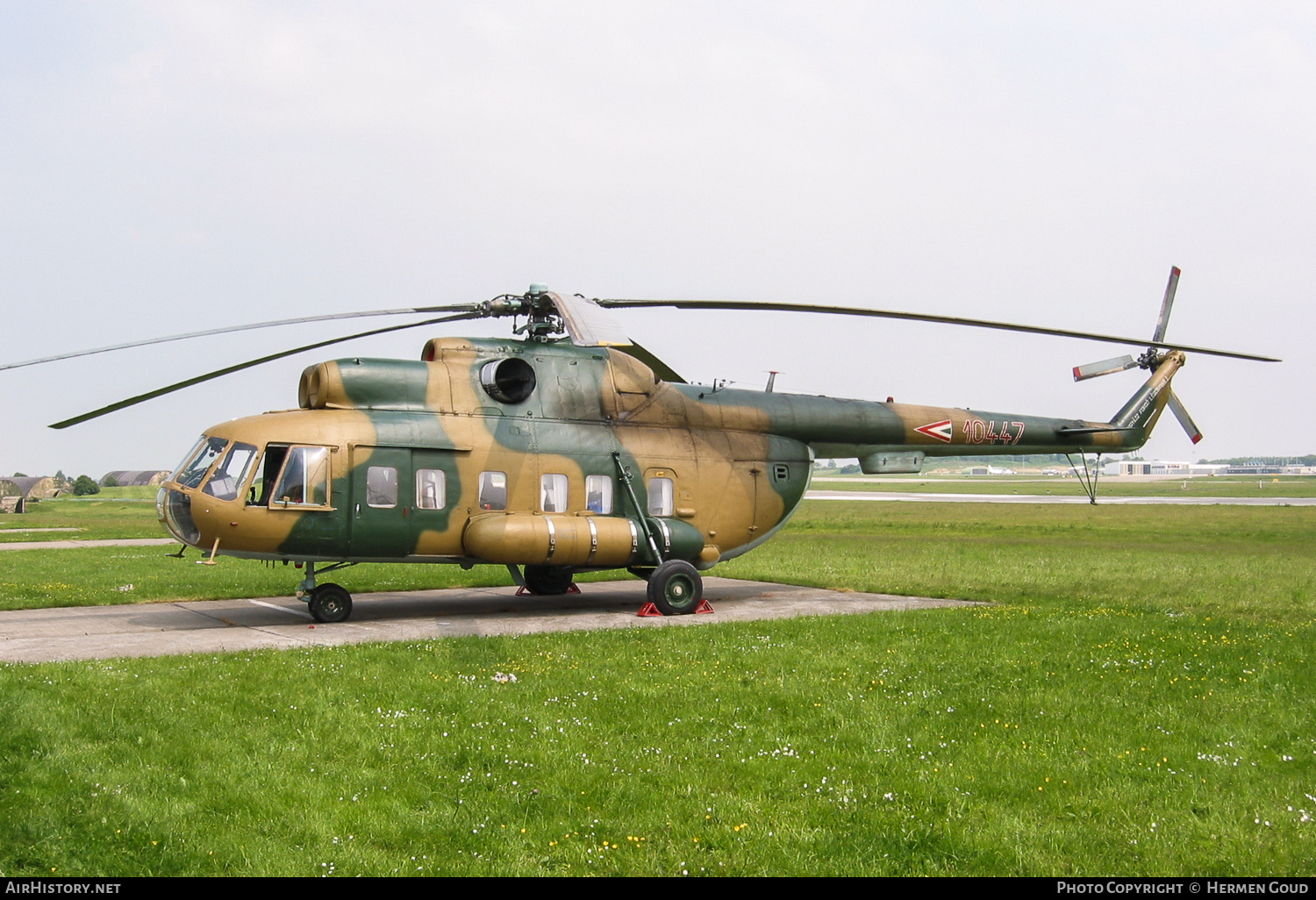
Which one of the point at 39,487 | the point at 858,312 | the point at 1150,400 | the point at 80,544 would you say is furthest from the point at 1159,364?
the point at 39,487

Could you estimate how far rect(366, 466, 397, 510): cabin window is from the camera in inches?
604

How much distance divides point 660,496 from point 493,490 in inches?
115

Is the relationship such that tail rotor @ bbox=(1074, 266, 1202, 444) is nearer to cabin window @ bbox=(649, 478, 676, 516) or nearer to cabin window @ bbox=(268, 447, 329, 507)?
cabin window @ bbox=(649, 478, 676, 516)

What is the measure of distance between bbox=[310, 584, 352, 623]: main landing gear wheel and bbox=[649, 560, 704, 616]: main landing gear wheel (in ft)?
15.6

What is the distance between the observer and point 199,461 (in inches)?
601

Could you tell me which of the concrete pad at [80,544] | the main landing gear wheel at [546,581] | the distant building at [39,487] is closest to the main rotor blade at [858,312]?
the main landing gear wheel at [546,581]

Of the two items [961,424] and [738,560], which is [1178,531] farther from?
[961,424]

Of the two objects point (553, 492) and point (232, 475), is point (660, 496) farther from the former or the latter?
point (232, 475)

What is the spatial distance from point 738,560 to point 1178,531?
2127cm

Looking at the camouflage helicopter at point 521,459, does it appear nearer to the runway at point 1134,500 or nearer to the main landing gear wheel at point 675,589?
the main landing gear wheel at point 675,589

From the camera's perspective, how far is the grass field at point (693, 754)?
629 centimetres

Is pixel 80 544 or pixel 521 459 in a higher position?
pixel 521 459

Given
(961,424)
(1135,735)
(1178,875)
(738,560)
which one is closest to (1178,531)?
(738,560)

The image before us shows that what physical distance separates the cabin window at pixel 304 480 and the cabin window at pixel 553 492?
10.9 ft
